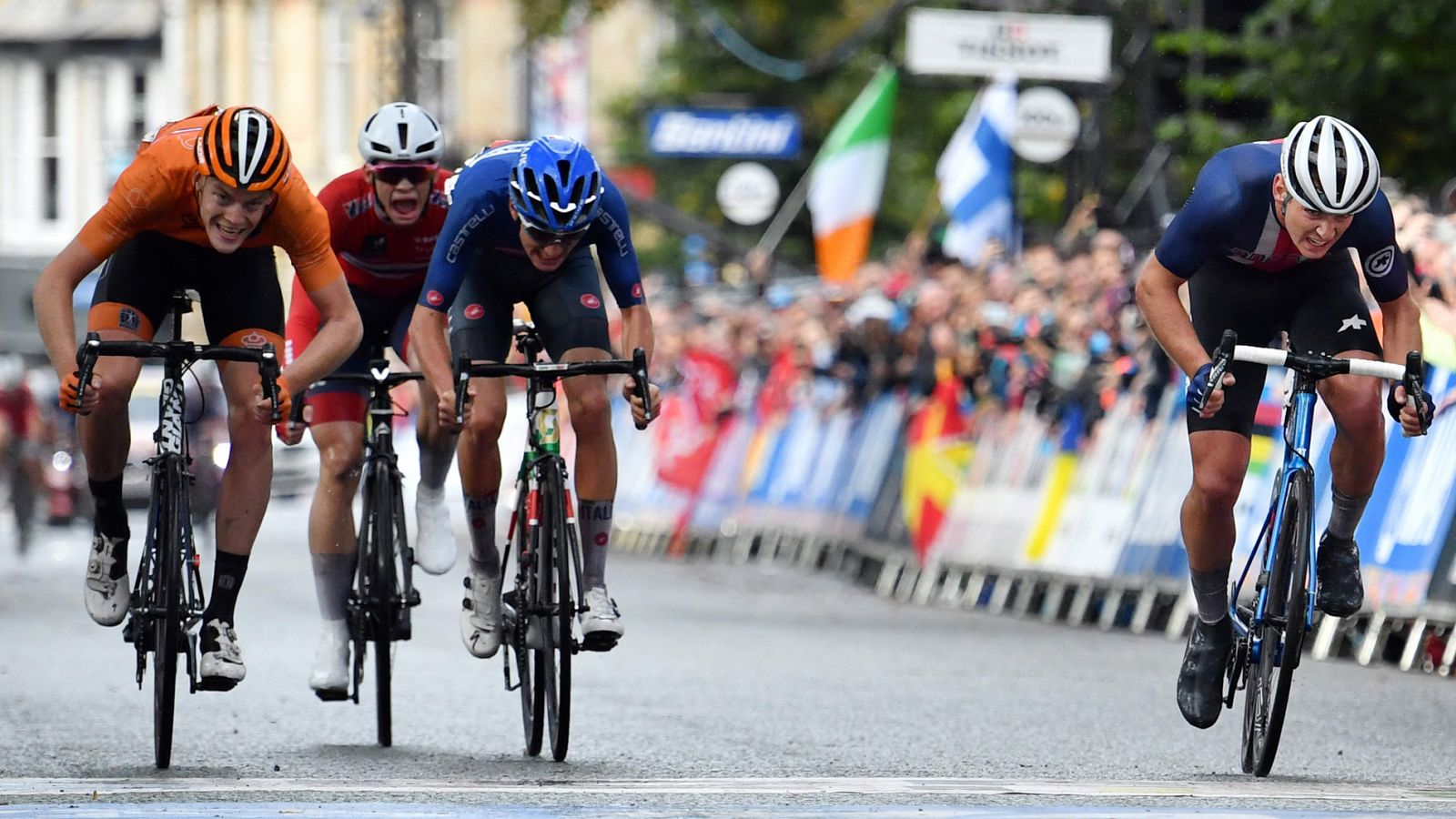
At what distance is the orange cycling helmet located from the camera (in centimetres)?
864

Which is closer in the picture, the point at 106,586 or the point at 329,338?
the point at 329,338

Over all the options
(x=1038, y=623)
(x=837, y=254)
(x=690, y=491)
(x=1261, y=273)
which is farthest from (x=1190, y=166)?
(x=1261, y=273)

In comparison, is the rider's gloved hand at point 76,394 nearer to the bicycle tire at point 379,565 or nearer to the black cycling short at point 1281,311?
the bicycle tire at point 379,565

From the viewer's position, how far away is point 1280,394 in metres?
14.9

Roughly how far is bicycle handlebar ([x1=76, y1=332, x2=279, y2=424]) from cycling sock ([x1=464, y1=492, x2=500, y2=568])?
134cm

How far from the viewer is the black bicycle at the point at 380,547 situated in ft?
33.8

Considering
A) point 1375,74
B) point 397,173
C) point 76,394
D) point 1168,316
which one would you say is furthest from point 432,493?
point 1375,74

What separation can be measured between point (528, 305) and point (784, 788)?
2231mm

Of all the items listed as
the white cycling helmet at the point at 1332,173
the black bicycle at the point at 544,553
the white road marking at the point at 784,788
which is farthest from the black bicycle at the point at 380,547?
the white cycling helmet at the point at 1332,173

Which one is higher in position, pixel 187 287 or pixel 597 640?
pixel 187 287

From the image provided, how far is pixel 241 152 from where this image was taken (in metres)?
8.65

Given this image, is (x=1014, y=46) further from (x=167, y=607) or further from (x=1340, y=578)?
(x=167, y=607)

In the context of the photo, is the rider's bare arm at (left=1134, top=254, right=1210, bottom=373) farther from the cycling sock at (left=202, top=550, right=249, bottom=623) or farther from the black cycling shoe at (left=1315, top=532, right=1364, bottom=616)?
the cycling sock at (left=202, top=550, right=249, bottom=623)

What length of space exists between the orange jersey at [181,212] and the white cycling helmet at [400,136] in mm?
985
